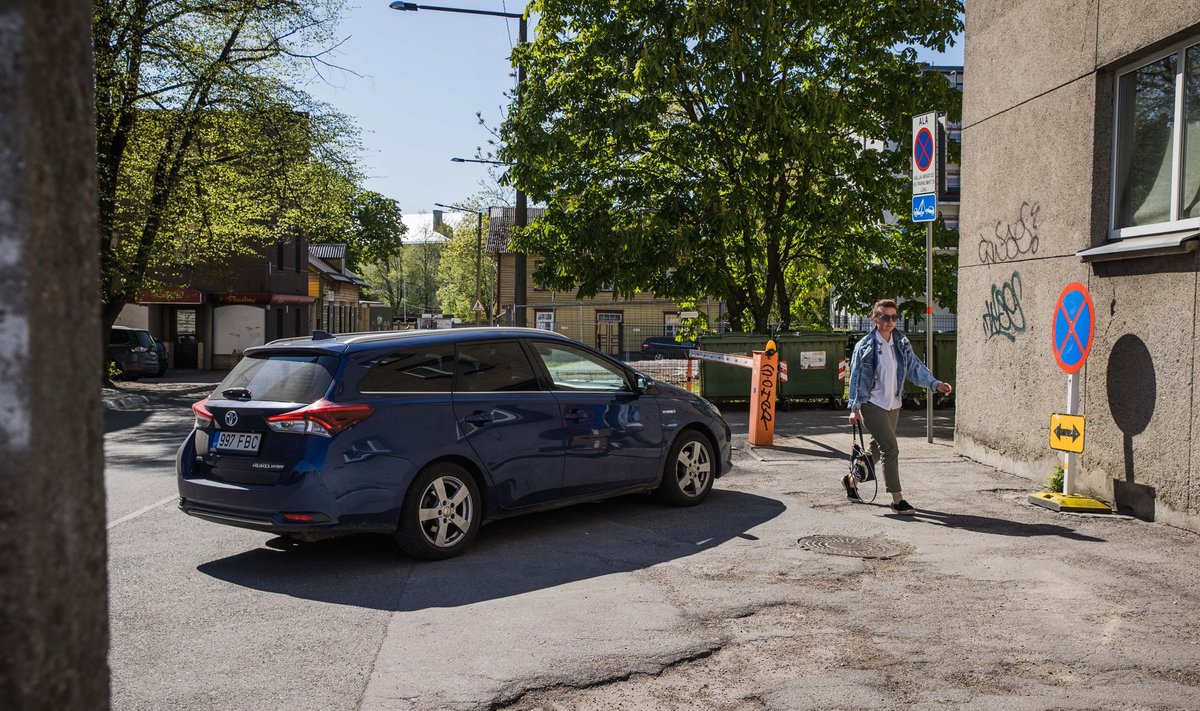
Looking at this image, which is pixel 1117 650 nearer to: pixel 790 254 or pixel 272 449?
pixel 272 449

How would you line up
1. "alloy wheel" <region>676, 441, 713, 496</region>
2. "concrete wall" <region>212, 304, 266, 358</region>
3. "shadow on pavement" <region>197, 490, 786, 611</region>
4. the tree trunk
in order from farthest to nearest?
"concrete wall" <region>212, 304, 266, 358</region>, "alloy wheel" <region>676, 441, 713, 496</region>, "shadow on pavement" <region>197, 490, 786, 611</region>, the tree trunk

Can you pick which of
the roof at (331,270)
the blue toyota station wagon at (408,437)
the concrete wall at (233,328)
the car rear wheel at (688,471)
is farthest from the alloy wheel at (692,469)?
the roof at (331,270)

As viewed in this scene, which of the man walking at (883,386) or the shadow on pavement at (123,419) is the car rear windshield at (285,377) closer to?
the man walking at (883,386)

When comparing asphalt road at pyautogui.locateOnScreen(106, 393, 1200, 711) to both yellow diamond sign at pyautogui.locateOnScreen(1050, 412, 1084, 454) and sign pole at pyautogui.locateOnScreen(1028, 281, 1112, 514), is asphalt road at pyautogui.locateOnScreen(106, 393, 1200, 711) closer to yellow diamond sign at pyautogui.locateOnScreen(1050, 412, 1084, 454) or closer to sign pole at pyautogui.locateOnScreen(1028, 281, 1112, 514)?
sign pole at pyautogui.locateOnScreen(1028, 281, 1112, 514)

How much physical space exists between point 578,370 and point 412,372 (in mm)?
1527

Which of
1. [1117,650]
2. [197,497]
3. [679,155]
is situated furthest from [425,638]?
[679,155]

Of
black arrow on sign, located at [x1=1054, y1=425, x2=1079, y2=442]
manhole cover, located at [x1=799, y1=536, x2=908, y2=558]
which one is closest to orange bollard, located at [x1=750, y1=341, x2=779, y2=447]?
black arrow on sign, located at [x1=1054, y1=425, x2=1079, y2=442]

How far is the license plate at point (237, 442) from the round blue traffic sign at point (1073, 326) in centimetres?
621

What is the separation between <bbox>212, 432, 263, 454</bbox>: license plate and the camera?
6152 millimetres

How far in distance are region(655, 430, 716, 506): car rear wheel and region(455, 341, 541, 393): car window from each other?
1575mm

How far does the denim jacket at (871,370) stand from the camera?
26.9 feet

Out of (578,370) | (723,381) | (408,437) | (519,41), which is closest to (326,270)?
(519,41)

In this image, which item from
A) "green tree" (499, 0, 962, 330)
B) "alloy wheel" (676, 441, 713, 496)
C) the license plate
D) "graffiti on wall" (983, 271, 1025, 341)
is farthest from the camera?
"green tree" (499, 0, 962, 330)

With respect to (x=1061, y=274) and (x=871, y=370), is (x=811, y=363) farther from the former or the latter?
(x=871, y=370)
